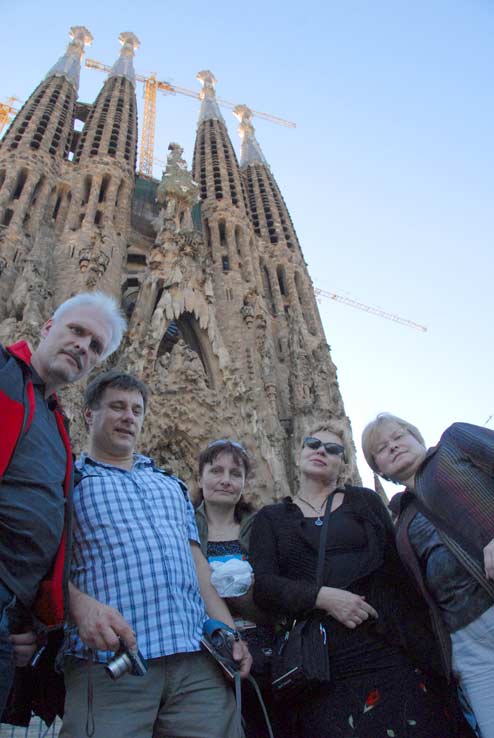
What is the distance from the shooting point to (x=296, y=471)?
12.0 meters

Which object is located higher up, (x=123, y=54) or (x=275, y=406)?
(x=123, y=54)

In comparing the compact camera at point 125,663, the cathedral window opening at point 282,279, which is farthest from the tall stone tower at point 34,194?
the compact camera at point 125,663

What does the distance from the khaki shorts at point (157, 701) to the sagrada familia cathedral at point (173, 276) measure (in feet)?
23.5

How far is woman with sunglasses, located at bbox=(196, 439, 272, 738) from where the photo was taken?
239cm

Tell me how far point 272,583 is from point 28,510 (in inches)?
43.2

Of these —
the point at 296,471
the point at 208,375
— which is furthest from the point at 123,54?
the point at 296,471

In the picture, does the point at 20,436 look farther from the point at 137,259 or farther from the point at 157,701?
the point at 137,259

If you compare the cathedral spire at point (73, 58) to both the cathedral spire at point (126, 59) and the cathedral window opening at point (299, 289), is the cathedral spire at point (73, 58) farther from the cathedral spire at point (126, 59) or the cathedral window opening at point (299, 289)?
the cathedral window opening at point (299, 289)

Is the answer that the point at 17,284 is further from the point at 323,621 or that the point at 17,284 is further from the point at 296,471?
the point at 323,621

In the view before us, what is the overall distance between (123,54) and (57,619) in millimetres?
33200

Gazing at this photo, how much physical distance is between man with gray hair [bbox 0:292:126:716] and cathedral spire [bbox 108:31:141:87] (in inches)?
1122

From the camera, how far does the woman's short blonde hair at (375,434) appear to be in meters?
2.61

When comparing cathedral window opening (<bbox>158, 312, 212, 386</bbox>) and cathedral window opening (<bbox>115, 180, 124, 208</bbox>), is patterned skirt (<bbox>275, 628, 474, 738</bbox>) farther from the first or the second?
cathedral window opening (<bbox>115, 180, 124, 208</bbox>)

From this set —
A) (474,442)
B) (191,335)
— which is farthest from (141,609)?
(191,335)
